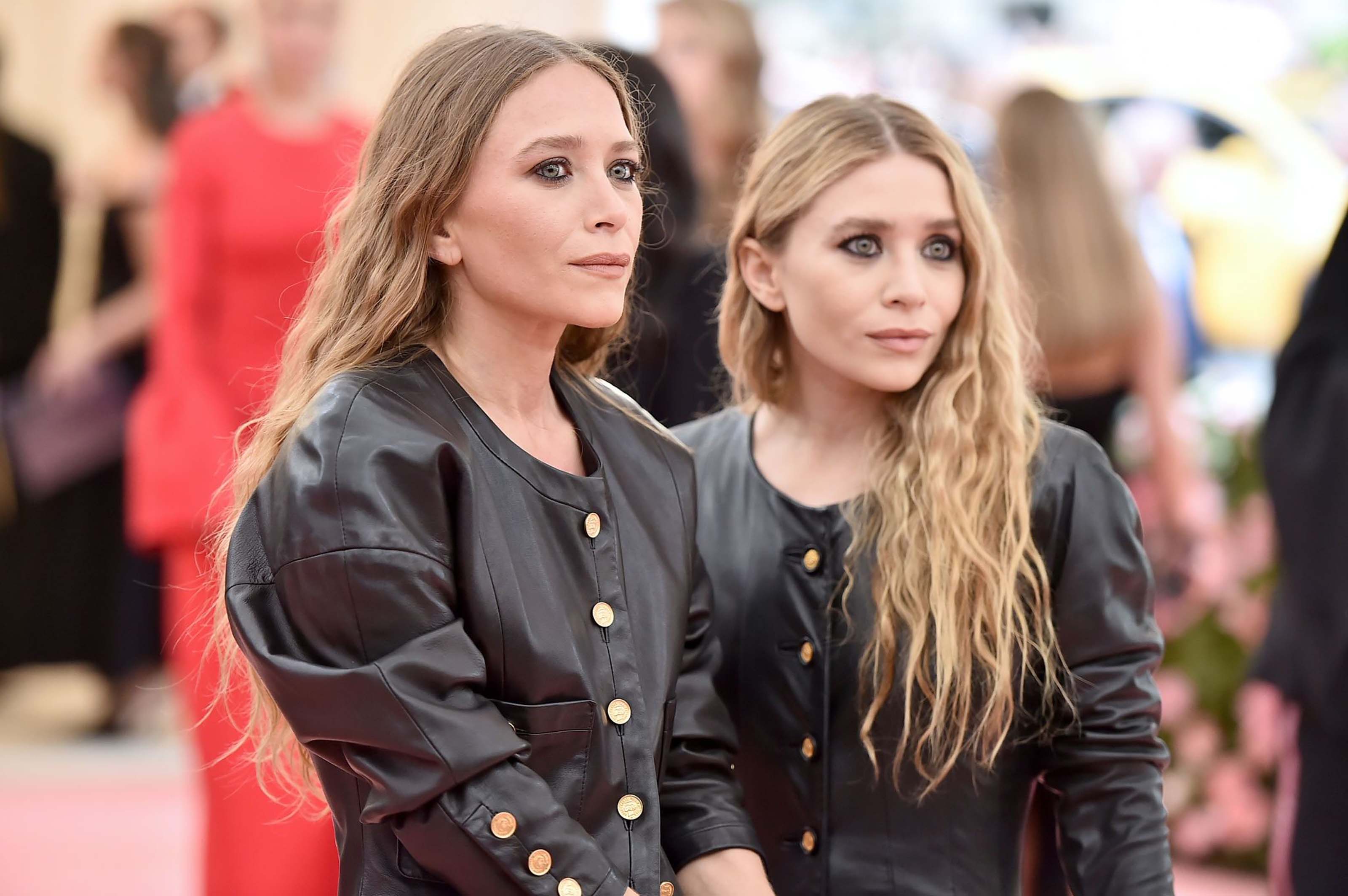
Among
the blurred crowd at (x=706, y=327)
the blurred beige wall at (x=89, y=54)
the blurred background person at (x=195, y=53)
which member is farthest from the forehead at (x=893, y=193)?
the blurred background person at (x=195, y=53)

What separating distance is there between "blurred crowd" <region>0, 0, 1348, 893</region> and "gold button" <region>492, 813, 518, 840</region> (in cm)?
85

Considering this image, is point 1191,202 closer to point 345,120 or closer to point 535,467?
point 345,120

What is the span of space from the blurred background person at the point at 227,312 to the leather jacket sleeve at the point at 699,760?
1.49m

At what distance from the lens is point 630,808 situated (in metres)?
1.79

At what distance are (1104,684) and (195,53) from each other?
529cm

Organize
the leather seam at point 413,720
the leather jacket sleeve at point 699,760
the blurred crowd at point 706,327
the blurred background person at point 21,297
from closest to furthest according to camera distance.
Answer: the leather seam at point 413,720, the leather jacket sleeve at point 699,760, the blurred crowd at point 706,327, the blurred background person at point 21,297

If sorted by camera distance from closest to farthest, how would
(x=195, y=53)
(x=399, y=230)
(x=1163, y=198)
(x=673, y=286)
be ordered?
1. (x=399, y=230)
2. (x=673, y=286)
3. (x=1163, y=198)
4. (x=195, y=53)

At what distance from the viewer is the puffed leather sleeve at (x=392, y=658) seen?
161 centimetres

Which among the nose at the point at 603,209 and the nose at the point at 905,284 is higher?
the nose at the point at 603,209

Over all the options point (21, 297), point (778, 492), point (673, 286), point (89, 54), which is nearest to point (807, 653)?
point (778, 492)

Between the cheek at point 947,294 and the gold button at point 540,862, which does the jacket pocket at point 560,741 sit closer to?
the gold button at point 540,862

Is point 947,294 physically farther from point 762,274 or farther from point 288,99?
point 288,99

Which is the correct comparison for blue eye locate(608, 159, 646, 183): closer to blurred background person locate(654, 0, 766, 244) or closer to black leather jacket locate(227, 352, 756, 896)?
black leather jacket locate(227, 352, 756, 896)

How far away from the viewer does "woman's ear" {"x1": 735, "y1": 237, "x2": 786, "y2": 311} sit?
2.34m
